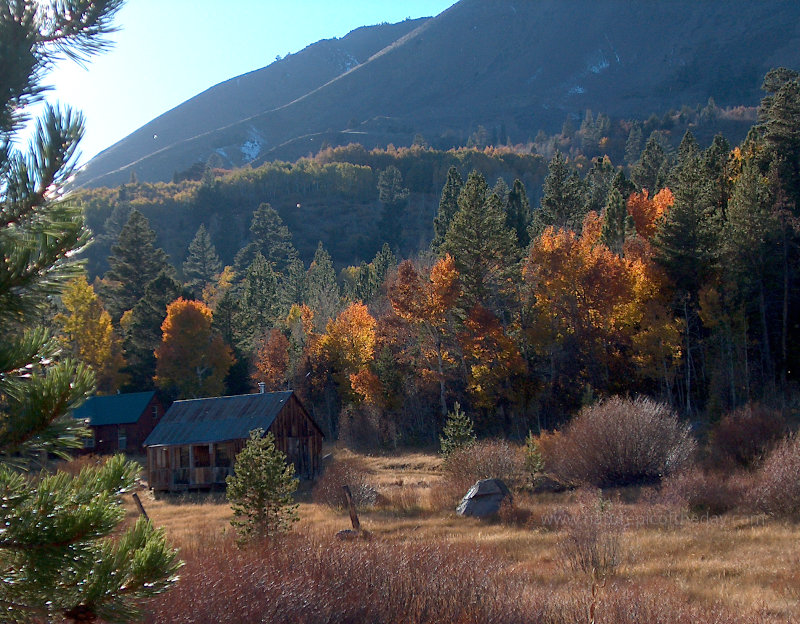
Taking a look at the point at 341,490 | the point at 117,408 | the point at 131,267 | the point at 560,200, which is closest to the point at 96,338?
the point at 117,408

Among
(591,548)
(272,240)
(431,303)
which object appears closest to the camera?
(591,548)

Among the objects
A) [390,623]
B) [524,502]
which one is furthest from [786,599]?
[524,502]

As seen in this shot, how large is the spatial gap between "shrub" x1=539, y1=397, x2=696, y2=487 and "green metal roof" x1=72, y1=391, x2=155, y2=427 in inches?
1230

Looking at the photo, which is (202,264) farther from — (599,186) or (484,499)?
(484,499)

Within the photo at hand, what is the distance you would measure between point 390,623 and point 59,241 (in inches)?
277

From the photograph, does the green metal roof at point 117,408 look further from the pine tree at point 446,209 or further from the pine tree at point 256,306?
the pine tree at point 446,209

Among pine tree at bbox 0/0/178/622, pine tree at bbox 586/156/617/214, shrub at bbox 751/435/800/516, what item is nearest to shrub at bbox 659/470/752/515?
shrub at bbox 751/435/800/516

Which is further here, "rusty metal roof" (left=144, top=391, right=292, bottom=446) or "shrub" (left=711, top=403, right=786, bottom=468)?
"rusty metal roof" (left=144, top=391, right=292, bottom=446)

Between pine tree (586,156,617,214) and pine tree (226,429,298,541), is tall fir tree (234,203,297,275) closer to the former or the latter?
pine tree (586,156,617,214)

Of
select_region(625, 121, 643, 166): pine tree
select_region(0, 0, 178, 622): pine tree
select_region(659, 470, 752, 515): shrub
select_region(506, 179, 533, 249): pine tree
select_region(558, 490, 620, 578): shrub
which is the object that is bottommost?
select_region(659, 470, 752, 515): shrub

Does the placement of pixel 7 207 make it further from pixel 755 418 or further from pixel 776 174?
pixel 776 174

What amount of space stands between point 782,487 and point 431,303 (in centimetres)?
2756

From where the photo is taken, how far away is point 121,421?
4594 cm

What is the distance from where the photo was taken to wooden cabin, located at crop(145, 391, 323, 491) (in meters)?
35.5
